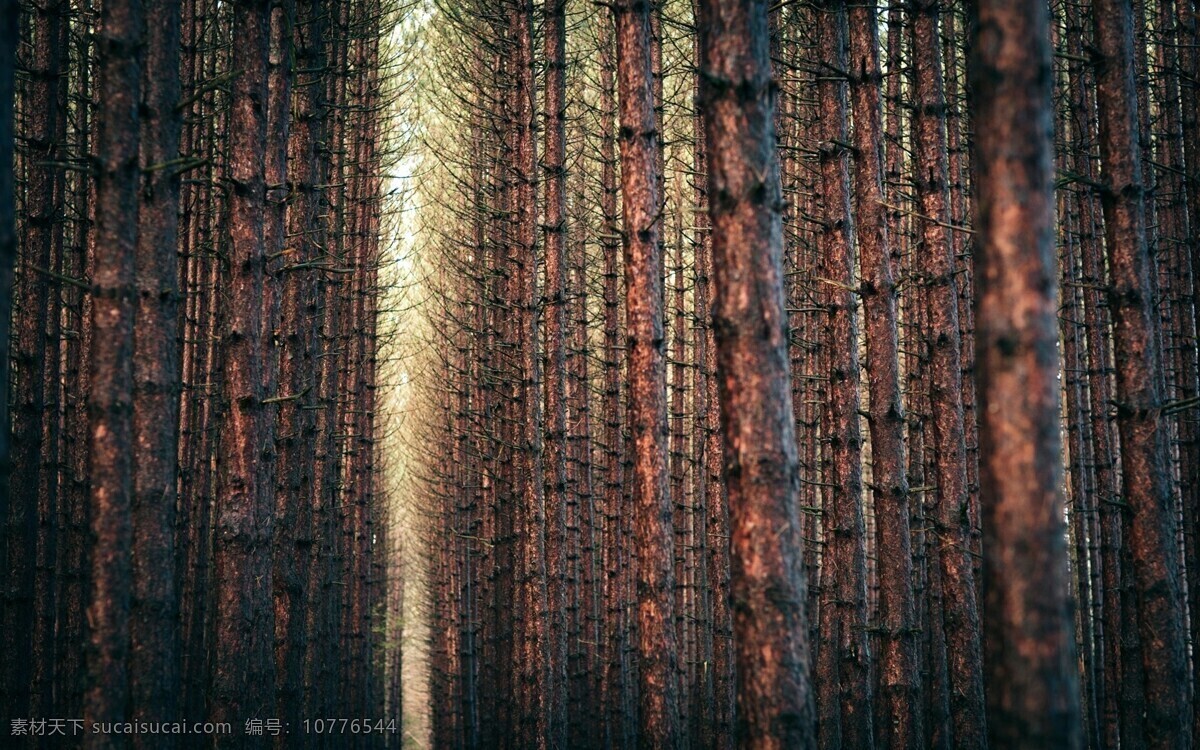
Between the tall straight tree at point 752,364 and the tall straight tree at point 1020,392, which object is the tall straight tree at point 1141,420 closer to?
the tall straight tree at point 752,364

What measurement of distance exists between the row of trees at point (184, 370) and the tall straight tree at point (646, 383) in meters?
2.61

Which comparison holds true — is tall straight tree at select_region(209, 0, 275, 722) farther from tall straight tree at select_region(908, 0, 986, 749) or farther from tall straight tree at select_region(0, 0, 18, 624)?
tall straight tree at select_region(908, 0, 986, 749)

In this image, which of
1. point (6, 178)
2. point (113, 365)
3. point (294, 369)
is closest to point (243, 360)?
point (113, 365)

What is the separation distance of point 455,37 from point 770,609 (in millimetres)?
15998

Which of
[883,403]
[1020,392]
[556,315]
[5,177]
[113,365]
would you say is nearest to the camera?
[1020,392]

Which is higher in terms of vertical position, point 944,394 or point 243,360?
point 243,360

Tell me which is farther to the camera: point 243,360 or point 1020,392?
point 243,360

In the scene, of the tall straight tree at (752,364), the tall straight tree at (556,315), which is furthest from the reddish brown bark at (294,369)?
the tall straight tree at (752,364)

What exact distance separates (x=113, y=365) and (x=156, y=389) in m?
0.56

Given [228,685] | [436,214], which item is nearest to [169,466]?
[228,685]

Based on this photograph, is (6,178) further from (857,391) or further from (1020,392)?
(857,391)

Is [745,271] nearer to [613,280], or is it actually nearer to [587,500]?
[613,280]

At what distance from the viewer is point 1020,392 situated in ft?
12.4

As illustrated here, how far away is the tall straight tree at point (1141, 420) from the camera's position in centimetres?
605
